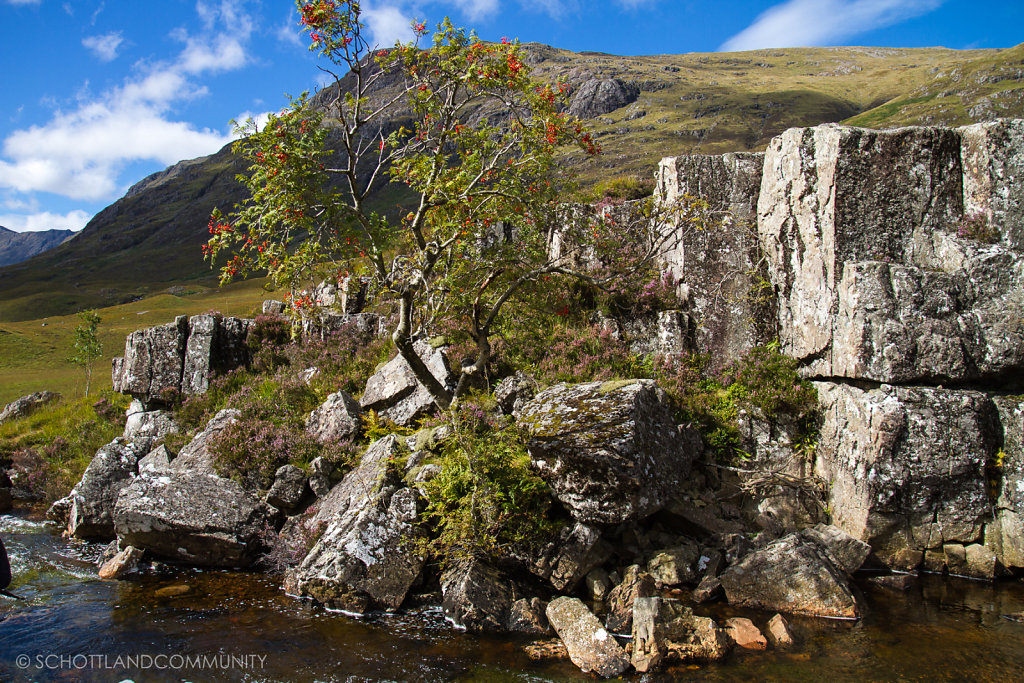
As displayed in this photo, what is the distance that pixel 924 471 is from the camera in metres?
11.6

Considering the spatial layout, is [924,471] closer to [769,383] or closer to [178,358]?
[769,383]

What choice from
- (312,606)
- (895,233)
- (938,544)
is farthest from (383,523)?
(895,233)

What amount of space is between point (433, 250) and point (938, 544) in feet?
42.0

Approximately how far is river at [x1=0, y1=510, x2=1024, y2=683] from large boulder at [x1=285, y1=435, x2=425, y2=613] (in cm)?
36

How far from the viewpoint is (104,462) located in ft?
48.8

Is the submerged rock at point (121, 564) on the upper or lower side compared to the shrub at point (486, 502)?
lower

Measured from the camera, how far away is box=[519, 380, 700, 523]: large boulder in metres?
10.5

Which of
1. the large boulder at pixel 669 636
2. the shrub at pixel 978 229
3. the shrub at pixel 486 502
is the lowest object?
the large boulder at pixel 669 636

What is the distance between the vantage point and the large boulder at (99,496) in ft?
45.8

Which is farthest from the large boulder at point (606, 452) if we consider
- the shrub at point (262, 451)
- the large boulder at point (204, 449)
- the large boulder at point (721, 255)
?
the large boulder at point (204, 449)

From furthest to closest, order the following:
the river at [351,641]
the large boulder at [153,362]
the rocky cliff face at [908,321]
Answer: the large boulder at [153,362], the rocky cliff face at [908,321], the river at [351,641]

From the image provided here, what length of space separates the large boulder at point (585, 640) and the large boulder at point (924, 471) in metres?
6.85

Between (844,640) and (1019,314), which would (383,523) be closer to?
(844,640)

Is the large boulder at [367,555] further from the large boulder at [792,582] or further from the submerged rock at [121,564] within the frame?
the large boulder at [792,582]
